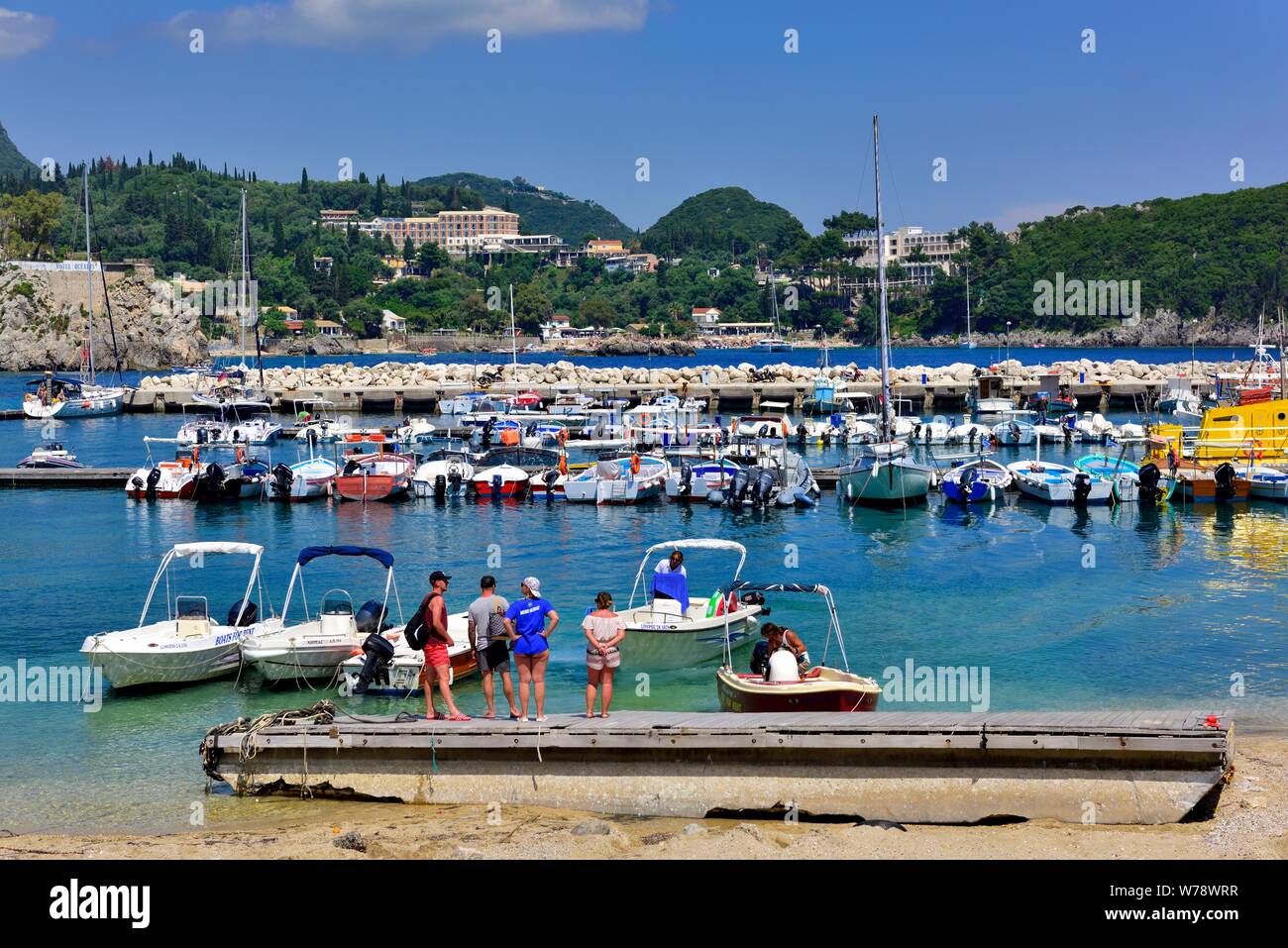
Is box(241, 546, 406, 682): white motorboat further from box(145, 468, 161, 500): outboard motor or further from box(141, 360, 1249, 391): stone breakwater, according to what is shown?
box(141, 360, 1249, 391): stone breakwater

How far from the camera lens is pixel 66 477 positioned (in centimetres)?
5272

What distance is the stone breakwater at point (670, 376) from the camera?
93.2m

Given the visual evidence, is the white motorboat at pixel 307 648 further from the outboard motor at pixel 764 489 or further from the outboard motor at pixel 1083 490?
the outboard motor at pixel 1083 490

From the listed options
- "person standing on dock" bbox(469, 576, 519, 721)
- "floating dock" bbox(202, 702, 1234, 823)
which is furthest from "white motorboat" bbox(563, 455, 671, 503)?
"floating dock" bbox(202, 702, 1234, 823)

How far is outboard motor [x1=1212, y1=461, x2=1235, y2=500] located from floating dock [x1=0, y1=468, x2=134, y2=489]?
4028cm

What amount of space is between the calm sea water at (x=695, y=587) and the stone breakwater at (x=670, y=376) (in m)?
46.3

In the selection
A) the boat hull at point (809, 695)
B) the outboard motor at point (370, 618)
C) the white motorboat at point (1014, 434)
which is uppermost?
the white motorboat at point (1014, 434)

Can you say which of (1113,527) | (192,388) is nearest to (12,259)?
(192,388)

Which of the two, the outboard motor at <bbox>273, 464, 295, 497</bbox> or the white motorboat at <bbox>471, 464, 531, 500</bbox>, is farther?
the white motorboat at <bbox>471, 464, 531, 500</bbox>

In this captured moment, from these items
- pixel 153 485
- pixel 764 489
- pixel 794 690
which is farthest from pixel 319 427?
pixel 794 690

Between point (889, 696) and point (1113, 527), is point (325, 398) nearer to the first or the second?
point (1113, 527)

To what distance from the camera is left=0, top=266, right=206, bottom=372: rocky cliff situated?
495 ft

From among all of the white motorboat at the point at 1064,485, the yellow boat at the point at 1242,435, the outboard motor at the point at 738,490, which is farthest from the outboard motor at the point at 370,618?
the yellow boat at the point at 1242,435

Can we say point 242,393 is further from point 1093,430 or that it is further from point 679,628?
point 679,628
